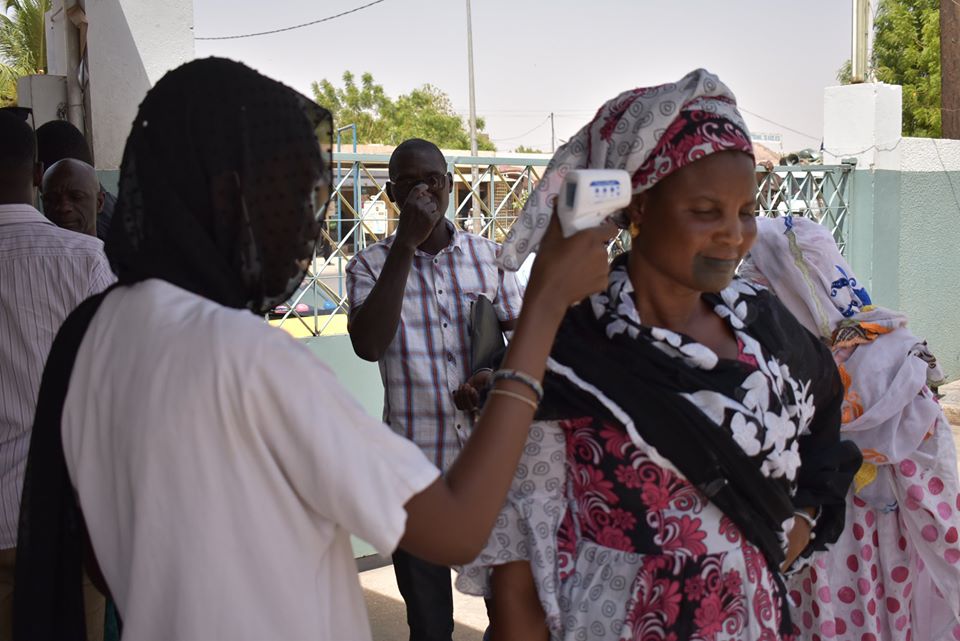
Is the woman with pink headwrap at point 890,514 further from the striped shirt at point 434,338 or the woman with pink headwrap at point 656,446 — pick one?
the woman with pink headwrap at point 656,446

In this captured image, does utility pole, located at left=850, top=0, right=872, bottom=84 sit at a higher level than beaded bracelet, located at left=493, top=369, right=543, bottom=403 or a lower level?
higher

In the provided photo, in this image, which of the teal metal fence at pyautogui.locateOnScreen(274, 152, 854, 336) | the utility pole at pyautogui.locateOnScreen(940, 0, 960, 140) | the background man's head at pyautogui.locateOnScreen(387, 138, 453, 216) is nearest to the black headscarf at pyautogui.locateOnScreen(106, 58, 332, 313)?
the background man's head at pyautogui.locateOnScreen(387, 138, 453, 216)

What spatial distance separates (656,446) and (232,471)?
80 cm

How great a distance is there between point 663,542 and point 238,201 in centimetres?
96

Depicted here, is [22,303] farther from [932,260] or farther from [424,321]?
[932,260]

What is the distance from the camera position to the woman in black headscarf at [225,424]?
1.17m

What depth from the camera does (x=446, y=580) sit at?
3281 mm

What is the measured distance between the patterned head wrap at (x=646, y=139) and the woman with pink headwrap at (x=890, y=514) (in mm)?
1600

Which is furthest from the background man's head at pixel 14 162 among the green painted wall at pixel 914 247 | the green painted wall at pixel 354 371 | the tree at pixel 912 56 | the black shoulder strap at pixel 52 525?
the tree at pixel 912 56

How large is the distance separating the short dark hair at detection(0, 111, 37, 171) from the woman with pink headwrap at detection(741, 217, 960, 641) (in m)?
2.53

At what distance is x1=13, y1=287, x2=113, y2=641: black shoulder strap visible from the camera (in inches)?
53.8

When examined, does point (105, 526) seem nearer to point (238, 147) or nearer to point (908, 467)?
point (238, 147)

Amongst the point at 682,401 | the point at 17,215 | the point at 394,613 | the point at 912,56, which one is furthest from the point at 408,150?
the point at 912,56

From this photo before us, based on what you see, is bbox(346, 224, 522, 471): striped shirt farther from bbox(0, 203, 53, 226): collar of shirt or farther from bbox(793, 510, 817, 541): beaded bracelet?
bbox(793, 510, 817, 541): beaded bracelet
